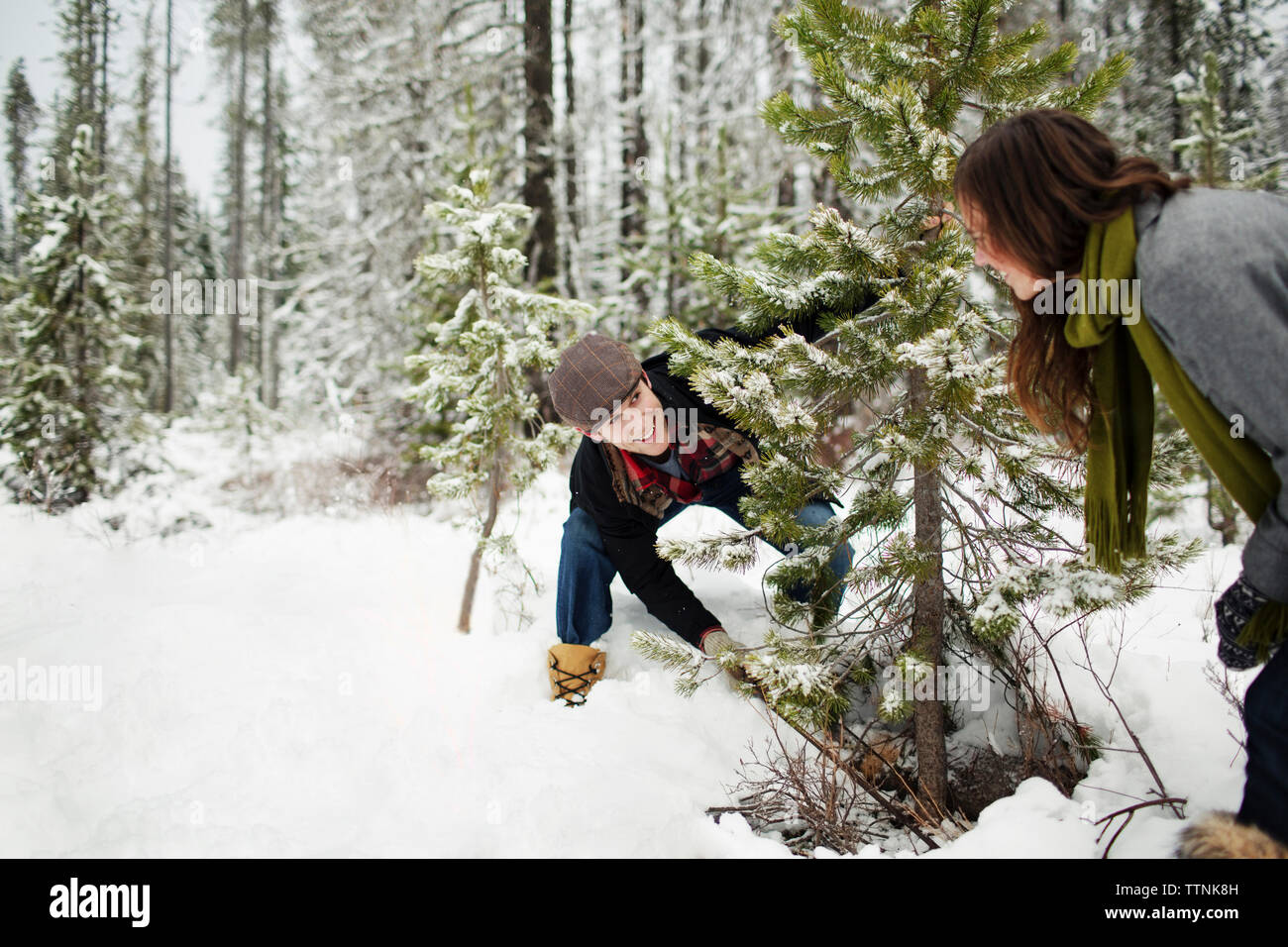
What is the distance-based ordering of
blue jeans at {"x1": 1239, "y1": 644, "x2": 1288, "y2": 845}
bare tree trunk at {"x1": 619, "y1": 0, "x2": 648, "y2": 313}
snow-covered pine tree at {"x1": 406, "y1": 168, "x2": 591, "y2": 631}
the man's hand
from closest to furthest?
blue jeans at {"x1": 1239, "y1": 644, "x2": 1288, "y2": 845} → the man's hand → snow-covered pine tree at {"x1": 406, "y1": 168, "x2": 591, "y2": 631} → bare tree trunk at {"x1": 619, "y1": 0, "x2": 648, "y2": 313}

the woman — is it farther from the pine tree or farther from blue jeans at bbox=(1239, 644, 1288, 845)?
the pine tree

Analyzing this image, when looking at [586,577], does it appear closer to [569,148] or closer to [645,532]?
[645,532]

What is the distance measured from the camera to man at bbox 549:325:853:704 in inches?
116

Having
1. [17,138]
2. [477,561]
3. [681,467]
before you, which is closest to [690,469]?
[681,467]

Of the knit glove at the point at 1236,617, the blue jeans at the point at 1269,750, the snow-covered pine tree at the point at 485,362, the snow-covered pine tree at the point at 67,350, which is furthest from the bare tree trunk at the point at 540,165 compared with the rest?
the blue jeans at the point at 1269,750

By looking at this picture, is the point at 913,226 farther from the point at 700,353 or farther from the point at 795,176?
the point at 795,176

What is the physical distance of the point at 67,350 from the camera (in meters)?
8.45

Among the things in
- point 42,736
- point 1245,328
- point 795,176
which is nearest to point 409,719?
point 42,736

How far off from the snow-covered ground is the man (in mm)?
242

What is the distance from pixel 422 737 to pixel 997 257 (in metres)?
2.66

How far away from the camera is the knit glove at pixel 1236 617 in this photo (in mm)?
1601

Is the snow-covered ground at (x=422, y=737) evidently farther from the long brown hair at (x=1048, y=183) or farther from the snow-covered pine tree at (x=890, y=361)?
the long brown hair at (x=1048, y=183)

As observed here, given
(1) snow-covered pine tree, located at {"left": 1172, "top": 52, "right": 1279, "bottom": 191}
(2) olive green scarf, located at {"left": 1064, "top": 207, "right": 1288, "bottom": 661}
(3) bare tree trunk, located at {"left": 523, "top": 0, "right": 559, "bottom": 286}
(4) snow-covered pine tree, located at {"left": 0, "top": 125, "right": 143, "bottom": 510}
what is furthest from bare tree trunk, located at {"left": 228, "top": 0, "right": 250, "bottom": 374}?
(2) olive green scarf, located at {"left": 1064, "top": 207, "right": 1288, "bottom": 661}

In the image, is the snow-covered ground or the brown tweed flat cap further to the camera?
the brown tweed flat cap
